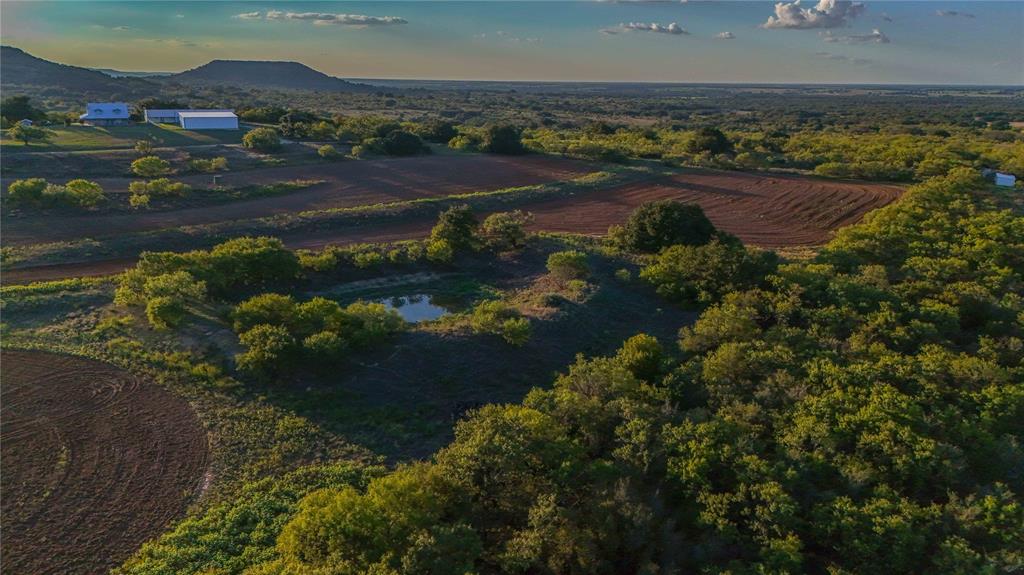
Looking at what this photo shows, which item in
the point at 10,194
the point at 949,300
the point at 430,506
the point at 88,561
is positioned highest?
the point at 10,194

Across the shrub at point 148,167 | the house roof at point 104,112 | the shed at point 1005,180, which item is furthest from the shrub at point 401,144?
the shed at point 1005,180

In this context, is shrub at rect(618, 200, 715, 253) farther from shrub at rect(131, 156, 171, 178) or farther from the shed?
the shed

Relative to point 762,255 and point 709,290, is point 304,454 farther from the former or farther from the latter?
point 762,255

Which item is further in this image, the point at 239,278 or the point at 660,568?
the point at 239,278

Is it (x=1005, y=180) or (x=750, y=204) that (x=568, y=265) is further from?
(x=1005, y=180)

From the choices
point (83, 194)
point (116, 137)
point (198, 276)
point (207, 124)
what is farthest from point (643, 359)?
point (207, 124)

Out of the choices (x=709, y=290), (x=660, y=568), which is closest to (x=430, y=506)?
(x=660, y=568)

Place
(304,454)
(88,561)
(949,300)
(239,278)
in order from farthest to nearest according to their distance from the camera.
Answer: (239,278) < (949,300) < (304,454) < (88,561)
